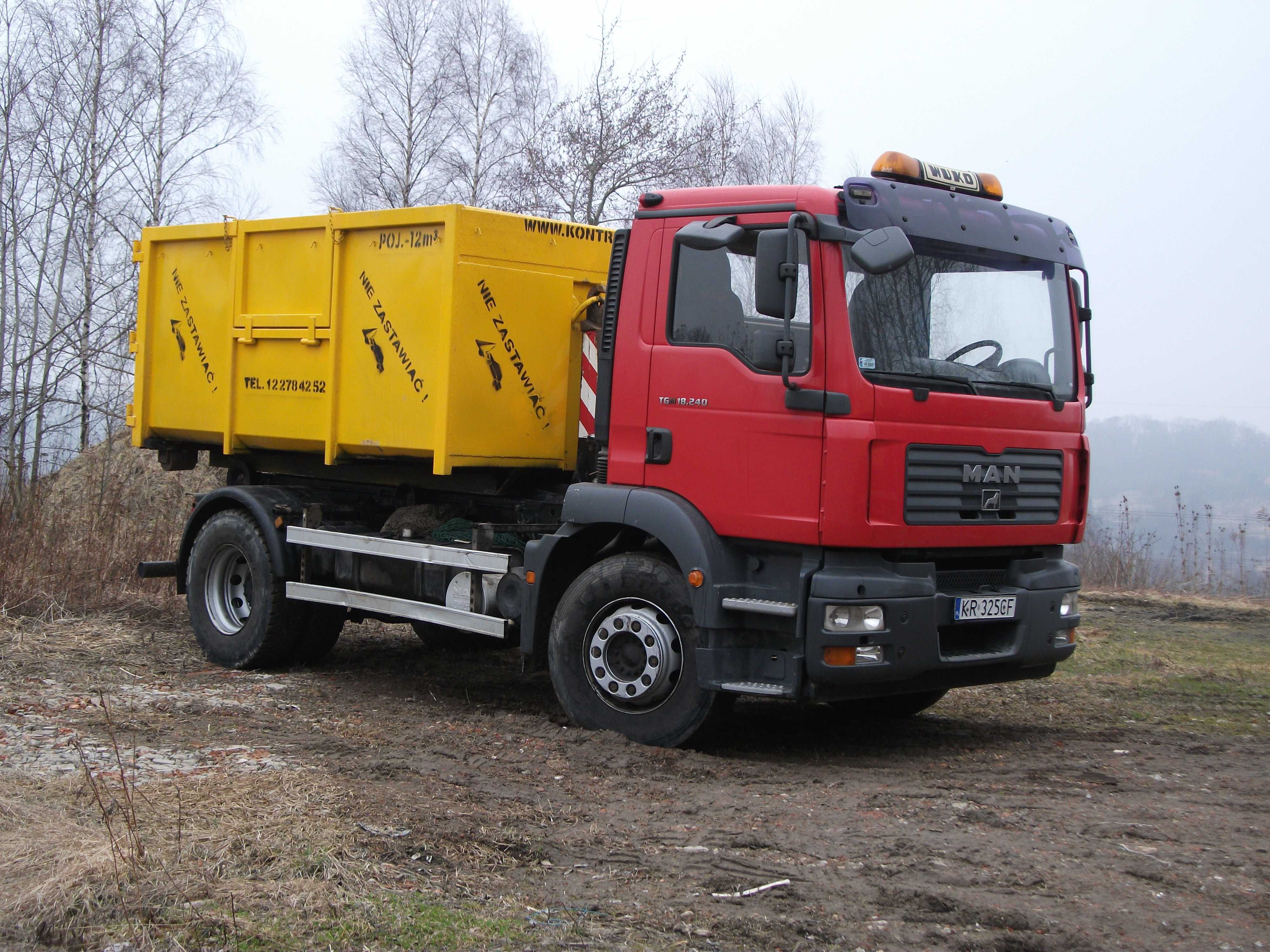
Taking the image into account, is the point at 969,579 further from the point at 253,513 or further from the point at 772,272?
the point at 253,513

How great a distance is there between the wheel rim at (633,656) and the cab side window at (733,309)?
4.38 ft

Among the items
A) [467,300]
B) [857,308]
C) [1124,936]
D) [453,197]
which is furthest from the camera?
[453,197]

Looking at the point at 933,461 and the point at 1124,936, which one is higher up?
the point at 933,461

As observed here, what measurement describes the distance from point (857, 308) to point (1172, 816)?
2511mm

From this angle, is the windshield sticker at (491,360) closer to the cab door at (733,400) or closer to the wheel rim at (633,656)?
the cab door at (733,400)

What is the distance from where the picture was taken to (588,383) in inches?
284

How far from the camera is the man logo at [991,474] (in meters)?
5.89

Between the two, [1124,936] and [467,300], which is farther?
[467,300]

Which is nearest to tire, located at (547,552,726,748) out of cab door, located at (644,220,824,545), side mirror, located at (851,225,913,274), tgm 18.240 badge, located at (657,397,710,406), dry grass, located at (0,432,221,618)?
cab door, located at (644,220,824,545)

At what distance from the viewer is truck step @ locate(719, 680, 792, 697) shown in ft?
18.6

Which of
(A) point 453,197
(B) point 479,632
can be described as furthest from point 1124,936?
(A) point 453,197

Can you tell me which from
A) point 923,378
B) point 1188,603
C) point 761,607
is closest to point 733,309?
point 923,378

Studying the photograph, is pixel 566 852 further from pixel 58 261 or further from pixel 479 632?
pixel 58 261

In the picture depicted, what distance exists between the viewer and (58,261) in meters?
20.7
